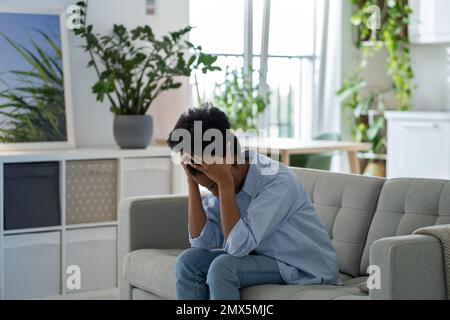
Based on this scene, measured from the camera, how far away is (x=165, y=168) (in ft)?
15.1

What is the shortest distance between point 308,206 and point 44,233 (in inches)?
70.2

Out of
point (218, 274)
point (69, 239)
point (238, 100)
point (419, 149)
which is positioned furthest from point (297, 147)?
point (218, 274)

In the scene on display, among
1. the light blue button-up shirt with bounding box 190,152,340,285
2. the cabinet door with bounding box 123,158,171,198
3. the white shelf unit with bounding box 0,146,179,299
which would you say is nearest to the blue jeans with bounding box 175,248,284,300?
the light blue button-up shirt with bounding box 190,152,340,285

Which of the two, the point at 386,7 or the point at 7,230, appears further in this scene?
→ the point at 386,7

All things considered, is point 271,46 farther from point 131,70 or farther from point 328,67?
point 131,70

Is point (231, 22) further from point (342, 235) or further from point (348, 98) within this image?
point (342, 235)

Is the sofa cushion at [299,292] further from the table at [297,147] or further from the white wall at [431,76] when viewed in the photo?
the white wall at [431,76]

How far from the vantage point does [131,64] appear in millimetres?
4520

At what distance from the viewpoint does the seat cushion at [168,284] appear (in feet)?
8.73

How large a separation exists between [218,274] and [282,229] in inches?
11.4

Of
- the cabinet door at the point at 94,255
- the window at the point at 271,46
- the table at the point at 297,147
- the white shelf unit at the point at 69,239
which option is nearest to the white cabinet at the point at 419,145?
the window at the point at 271,46

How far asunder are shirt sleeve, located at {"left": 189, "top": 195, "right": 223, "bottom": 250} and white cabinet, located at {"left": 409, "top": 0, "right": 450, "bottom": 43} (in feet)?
13.6
